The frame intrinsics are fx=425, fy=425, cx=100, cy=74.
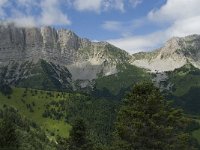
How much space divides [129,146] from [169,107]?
528 cm

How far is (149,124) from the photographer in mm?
39281

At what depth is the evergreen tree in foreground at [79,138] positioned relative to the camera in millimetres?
50094

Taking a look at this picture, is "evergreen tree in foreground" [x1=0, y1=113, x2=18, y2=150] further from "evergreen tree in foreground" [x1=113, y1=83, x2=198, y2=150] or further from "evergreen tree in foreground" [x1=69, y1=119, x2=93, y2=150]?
"evergreen tree in foreground" [x1=113, y1=83, x2=198, y2=150]

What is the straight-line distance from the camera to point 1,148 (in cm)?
5678

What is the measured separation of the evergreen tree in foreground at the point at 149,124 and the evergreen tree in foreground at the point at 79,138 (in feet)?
34.6

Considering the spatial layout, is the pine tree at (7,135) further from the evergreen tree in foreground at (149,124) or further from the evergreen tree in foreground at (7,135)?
the evergreen tree in foreground at (149,124)

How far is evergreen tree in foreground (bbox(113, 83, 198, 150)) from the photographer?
127 feet

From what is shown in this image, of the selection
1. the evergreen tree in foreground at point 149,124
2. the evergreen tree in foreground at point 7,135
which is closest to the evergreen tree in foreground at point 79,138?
the evergreen tree in foreground at point 149,124

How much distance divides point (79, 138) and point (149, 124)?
13.7 metres

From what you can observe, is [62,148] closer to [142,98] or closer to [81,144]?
[81,144]

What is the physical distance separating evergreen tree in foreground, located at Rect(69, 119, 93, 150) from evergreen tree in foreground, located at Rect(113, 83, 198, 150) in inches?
415

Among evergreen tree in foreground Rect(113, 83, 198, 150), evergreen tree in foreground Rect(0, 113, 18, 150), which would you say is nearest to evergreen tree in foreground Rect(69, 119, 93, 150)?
evergreen tree in foreground Rect(113, 83, 198, 150)

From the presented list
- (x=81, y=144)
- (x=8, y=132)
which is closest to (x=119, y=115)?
(x=81, y=144)

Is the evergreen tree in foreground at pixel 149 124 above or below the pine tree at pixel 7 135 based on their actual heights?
above
